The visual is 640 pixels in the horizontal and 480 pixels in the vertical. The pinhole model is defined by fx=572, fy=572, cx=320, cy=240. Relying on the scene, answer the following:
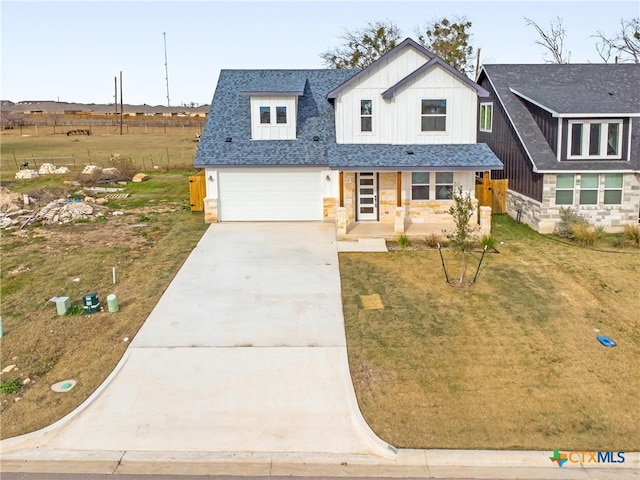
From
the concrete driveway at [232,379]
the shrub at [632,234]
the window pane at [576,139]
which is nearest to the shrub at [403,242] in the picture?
the concrete driveway at [232,379]

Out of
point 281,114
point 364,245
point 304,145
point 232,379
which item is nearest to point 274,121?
point 281,114

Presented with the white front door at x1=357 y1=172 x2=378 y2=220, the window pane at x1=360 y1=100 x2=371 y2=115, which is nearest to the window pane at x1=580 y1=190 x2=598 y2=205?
the white front door at x1=357 y1=172 x2=378 y2=220

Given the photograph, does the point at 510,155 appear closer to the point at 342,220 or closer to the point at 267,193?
the point at 342,220

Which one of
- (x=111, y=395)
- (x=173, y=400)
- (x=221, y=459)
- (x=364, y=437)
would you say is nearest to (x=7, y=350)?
(x=111, y=395)

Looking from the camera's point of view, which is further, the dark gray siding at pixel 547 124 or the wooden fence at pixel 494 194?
the wooden fence at pixel 494 194

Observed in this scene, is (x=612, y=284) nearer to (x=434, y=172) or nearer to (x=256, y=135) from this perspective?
(x=434, y=172)

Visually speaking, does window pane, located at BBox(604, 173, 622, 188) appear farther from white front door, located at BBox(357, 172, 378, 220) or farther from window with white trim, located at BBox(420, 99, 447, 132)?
white front door, located at BBox(357, 172, 378, 220)

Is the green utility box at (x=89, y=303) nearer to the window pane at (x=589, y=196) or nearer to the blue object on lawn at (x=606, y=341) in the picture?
the blue object on lawn at (x=606, y=341)

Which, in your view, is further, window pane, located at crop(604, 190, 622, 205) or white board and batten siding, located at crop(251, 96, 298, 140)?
white board and batten siding, located at crop(251, 96, 298, 140)
